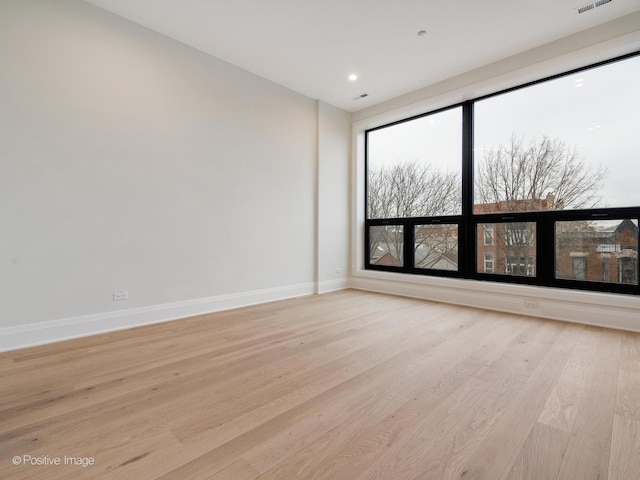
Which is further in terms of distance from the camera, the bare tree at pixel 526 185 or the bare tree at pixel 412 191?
the bare tree at pixel 412 191

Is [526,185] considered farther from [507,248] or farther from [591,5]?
[591,5]

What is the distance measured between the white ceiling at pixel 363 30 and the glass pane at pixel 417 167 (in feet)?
2.69

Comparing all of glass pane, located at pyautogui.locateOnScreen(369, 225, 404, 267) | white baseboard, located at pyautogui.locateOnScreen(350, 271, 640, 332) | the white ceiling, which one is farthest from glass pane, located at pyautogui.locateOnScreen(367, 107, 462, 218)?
white baseboard, located at pyautogui.locateOnScreen(350, 271, 640, 332)

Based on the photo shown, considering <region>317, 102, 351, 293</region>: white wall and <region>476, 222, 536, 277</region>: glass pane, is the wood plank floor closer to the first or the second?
<region>476, 222, 536, 277</region>: glass pane

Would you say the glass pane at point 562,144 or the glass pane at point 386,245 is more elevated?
the glass pane at point 562,144

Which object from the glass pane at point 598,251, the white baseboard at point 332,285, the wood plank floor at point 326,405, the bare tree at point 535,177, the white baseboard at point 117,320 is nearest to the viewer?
the wood plank floor at point 326,405

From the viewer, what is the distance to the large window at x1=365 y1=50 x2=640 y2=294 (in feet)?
10.7

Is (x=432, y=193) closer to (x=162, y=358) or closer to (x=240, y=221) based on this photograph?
(x=240, y=221)

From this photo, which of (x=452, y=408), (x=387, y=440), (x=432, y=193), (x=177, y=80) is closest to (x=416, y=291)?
(x=432, y=193)

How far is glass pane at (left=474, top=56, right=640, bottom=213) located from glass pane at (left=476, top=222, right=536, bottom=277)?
255 mm

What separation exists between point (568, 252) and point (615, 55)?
217 cm

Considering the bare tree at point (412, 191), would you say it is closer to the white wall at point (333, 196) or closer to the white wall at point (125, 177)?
the white wall at point (333, 196)

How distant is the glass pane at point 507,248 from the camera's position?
3.79 meters

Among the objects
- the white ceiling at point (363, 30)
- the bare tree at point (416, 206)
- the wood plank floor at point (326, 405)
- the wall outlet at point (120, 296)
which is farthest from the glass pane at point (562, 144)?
the wall outlet at point (120, 296)
